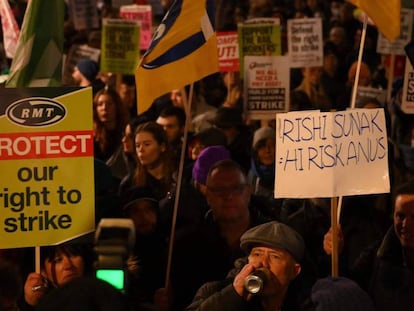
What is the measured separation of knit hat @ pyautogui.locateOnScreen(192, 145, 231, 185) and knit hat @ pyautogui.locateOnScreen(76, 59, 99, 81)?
456 cm

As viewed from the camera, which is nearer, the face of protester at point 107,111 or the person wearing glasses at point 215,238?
the person wearing glasses at point 215,238

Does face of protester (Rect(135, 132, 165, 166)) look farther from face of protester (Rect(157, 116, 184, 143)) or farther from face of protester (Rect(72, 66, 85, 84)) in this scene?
face of protester (Rect(72, 66, 85, 84))

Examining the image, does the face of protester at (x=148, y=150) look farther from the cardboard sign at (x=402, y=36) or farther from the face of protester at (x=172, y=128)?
the cardboard sign at (x=402, y=36)

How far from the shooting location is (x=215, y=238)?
6.77 meters

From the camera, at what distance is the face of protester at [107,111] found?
401 inches

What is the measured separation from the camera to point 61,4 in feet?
23.2

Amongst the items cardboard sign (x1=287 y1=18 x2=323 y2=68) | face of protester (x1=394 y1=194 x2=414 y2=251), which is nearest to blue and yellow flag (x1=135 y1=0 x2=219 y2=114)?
face of protester (x1=394 y1=194 x2=414 y2=251)

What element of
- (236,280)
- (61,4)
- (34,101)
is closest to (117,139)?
(61,4)

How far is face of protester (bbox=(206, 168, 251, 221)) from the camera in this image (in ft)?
22.2

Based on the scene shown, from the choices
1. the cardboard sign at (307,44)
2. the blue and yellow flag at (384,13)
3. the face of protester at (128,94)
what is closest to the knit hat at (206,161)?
the blue and yellow flag at (384,13)

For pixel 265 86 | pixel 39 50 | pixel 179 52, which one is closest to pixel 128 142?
pixel 265 86

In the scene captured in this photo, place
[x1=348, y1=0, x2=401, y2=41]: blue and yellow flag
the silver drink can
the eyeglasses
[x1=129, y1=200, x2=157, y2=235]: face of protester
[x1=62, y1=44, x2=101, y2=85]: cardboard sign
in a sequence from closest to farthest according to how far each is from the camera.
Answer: the silver drink can
the eyeglasses
[x1=129, y1=200, x2=157, y2=235]: face of protester
[x1=348, y1=0, x2=401, y2=41]: blue and yellow flag
[x1=62, y1=44, x2=101, y2=85]: cardboard sign

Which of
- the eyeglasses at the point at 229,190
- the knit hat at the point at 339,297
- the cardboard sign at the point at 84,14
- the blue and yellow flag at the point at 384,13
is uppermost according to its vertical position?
the blue and yellow flag at the point at 384,13

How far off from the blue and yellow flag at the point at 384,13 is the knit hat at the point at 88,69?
536cm
